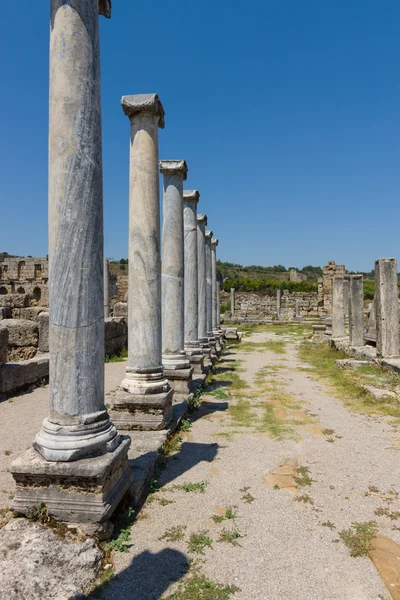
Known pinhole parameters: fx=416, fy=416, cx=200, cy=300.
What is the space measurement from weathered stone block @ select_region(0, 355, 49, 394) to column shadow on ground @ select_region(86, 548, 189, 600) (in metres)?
6.18

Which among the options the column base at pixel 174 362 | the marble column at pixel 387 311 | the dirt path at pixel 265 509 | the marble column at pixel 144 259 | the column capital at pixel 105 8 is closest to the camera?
the dirt path at pixel 265 509

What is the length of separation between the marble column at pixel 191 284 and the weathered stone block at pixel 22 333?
12.8 feet

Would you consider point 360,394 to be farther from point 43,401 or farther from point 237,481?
point 43,401

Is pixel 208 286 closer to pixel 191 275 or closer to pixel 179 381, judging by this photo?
pixel 191 275

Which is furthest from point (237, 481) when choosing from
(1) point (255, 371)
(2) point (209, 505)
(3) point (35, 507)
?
(1) point (255, 371)

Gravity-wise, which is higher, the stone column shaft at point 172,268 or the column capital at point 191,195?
the column capital at point 191,195

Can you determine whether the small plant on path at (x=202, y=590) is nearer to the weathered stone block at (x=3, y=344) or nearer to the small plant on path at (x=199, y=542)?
the small plant on path at (x=199, y=542)

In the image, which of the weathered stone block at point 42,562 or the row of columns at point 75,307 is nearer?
the weathered stone block at point 42,562

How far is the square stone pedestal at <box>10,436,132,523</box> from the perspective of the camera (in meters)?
3.07

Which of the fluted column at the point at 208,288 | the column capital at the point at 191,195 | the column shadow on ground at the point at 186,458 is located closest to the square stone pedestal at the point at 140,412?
the column shadow on ground at the point at 186,458

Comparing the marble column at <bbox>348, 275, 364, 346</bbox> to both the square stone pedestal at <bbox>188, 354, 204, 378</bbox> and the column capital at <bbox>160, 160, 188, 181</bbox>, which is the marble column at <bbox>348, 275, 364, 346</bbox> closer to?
the square stone pedestal at <bbox>188, 354, 204, 378</bbox>

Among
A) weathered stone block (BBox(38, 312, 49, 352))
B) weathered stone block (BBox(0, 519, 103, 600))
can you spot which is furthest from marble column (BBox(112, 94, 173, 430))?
weathered stone block (BBox(38, 312, 49, 352))

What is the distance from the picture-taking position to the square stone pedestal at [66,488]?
3.07m

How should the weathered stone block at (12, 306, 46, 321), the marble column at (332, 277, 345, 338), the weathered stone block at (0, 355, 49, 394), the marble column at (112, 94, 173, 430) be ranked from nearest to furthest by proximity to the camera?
the marble column at (112, 94, 173, 430)
the weathered stone block at (0, 355, 49, 394)
the weathered stone block at (12, 306, 46, 321)
the marble column at (332, 277, 345, 338)
